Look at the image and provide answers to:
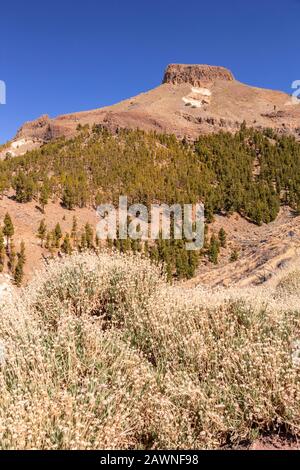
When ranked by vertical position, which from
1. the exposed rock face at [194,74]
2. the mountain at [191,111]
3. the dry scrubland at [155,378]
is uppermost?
the exposed rock face at [194,74]

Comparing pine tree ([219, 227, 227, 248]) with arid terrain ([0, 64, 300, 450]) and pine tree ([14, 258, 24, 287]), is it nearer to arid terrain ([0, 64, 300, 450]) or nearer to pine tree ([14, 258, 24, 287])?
pine tree ([14, 258, 24, 287])

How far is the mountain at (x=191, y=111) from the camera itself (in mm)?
56312

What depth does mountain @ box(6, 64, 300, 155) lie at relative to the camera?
5631cm

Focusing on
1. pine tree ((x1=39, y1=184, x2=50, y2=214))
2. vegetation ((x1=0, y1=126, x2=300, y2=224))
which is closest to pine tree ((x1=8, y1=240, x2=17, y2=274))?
pine tree ((x1=39, y1=184, x2=50, y2=214))

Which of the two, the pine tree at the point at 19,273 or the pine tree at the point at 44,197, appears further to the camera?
the pine tree at the point at 44,197

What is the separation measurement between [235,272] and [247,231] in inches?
980

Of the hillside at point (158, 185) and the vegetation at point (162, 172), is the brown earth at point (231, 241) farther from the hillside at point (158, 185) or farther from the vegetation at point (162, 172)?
the vegetation at point (162, 172)

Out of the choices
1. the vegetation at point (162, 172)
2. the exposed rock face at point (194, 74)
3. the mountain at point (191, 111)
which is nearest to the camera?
the vegetation at point (162, 172)

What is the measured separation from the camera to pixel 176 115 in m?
60.8

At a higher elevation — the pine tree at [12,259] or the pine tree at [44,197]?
the pine tree at [44,197]

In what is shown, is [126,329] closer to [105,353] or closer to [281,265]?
[105,353]

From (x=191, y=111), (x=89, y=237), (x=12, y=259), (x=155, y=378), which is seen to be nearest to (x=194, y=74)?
(x=191, y=111)

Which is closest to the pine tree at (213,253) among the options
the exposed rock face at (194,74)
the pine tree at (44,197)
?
the pine tree at (44,197)

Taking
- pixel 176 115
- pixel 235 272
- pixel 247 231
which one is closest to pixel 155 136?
pixel 176 115
